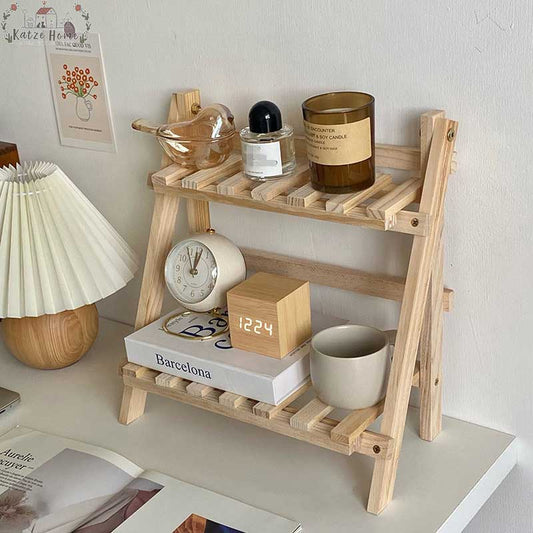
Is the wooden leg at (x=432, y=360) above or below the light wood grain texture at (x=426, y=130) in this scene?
below

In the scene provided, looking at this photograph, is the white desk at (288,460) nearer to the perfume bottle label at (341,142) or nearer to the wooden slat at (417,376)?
the wooden slat at (417,376)

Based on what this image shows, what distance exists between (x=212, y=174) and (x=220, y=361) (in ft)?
0.75

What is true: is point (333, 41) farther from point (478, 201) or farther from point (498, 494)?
point (498, 494)

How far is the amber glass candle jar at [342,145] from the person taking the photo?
0.91m

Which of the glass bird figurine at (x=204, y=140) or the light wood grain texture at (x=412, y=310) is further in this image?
the glass bird figurine at (x=204, y=140)

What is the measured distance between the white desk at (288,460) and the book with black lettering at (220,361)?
4.3 inches

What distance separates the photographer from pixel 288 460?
3.45 ft

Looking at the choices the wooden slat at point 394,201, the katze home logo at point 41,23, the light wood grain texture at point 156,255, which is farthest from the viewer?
the katze home logo at point 41,23

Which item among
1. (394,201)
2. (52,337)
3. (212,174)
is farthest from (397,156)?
(52,337)

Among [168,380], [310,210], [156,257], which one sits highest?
[310,210]

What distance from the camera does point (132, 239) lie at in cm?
135

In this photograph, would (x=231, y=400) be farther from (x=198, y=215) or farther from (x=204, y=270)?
(x=198, y=215)

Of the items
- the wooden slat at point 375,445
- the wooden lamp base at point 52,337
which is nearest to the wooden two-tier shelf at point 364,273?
the wooden slat at point 375,445

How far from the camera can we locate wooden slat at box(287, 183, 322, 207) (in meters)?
0.93
